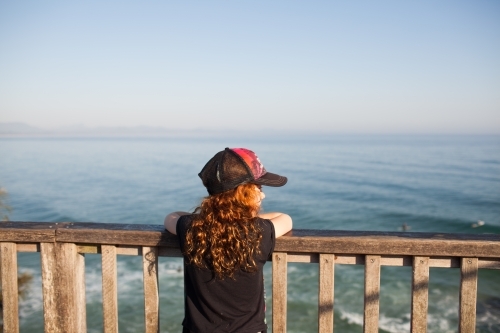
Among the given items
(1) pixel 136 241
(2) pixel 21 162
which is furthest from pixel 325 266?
(2) pixel 21 162

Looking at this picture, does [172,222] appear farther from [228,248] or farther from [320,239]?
[320,239]

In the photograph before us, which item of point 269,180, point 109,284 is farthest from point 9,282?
point 269,180

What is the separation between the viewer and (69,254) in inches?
101

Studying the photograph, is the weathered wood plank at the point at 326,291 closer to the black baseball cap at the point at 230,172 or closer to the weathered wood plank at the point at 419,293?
the weathered wood plank at the point at 419,293

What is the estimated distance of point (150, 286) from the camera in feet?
8.13

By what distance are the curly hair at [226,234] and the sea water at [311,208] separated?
8.5 inches

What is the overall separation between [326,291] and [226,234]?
2.15 feet

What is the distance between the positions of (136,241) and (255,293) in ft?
2.41

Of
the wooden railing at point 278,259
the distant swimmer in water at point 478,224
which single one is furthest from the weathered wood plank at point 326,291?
the distant swimmer in water at point 478,224

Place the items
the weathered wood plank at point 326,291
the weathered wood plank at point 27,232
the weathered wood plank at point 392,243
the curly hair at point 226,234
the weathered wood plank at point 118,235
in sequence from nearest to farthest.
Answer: the curly hair at point 226,234
the weathered wood plank at point 392,243
the weathered wood plank at point 326,291
the weathered wood plank at point 118,235
the weathered wood plank at point 27,232

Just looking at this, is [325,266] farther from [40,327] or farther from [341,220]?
[341,220]

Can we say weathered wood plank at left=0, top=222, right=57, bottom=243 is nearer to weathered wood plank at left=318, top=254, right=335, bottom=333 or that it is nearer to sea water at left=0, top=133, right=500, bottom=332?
sea water at left=0, top=133, right=500, bottom=332

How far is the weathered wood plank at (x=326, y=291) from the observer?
2307 millimetres

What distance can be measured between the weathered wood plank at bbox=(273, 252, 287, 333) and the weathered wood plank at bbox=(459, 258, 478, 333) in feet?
2.86
